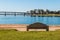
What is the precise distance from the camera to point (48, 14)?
168375 millimetres

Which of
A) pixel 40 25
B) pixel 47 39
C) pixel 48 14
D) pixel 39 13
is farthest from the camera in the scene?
pixel 48 14

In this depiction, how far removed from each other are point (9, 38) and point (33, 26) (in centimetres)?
591

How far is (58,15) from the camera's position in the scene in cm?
16325

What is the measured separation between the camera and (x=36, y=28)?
17625 millimetres

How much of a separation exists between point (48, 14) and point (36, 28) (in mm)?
151535

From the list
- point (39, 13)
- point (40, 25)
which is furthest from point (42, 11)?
point (40, 25)

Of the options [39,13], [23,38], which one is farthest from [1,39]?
[39,13]

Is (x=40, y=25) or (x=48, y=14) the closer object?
(x=40, y=25)

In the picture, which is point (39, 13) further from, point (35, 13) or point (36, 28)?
point (36, 28)

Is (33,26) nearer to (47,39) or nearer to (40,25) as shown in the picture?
(40,25)

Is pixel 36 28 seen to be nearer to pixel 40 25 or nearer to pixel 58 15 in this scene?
pixel 40 25

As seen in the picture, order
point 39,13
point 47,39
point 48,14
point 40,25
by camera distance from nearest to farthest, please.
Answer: point 47,39
point 40,25
point 39,13
point 48,14

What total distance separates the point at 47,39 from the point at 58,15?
503 ft

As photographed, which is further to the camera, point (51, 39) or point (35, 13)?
point (35, 13)
